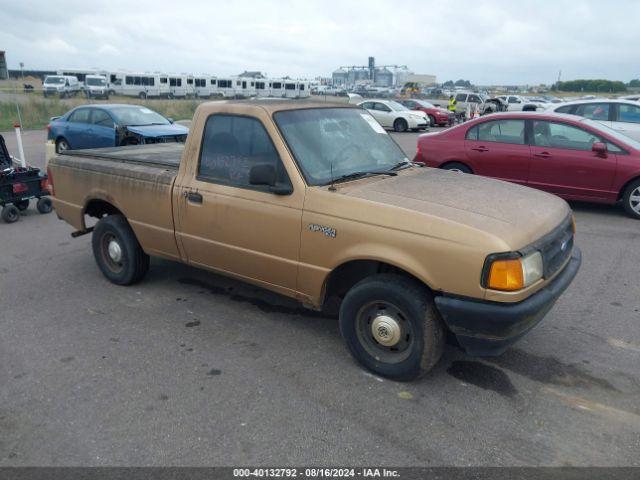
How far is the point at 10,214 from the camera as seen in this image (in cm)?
810

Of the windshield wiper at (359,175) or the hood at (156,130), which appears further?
the hood at (156,130)

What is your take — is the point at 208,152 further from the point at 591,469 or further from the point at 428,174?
the point at 591,469

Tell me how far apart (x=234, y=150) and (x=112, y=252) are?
6.68ft

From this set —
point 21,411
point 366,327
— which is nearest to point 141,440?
point 21,411

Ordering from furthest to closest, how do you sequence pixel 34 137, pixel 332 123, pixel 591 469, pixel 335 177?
pixel 34 137
pixel 332 123
pixel 335 177
pixel 591 469

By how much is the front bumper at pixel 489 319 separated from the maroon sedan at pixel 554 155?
5.38 metres

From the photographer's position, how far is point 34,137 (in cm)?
1961

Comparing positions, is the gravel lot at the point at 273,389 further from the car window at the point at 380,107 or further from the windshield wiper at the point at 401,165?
the car window at the point at 380,107

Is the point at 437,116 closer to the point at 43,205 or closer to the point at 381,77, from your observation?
the point at 43,205

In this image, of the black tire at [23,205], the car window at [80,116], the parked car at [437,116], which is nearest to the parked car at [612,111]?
the black tire at [23,205]

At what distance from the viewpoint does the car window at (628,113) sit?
11148 mm

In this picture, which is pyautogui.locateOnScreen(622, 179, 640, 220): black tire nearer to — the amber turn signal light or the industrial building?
the amber turn signal light

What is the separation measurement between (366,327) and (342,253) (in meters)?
0.57

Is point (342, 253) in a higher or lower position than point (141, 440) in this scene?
higher
